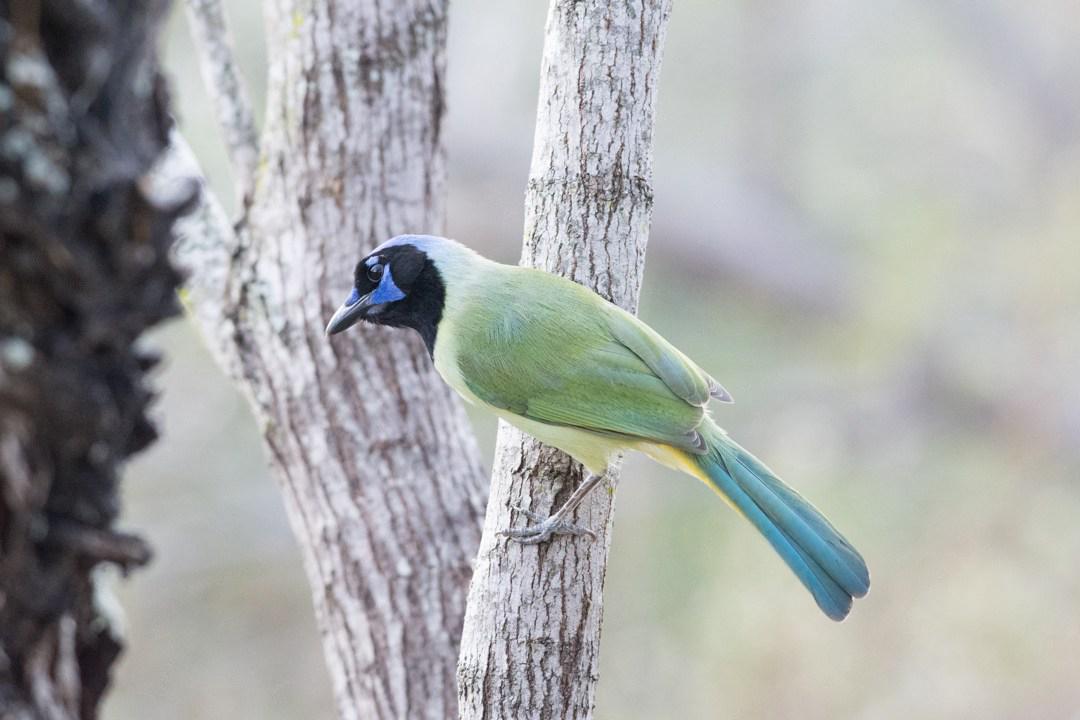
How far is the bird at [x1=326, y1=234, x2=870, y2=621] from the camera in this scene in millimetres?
2807

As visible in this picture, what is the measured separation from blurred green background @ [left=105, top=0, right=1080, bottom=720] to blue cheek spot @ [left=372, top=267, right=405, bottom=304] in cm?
459

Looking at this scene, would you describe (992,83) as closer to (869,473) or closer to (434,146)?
(869,473)

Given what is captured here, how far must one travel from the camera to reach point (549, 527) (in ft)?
8.48

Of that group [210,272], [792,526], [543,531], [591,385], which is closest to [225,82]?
[210,272]

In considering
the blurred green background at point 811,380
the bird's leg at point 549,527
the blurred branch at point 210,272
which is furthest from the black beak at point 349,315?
the blurred green background at point 811,380

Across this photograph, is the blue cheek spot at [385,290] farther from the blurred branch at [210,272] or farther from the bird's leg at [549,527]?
the bird's leg at [549,527]

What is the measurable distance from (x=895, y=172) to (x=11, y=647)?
9904mm

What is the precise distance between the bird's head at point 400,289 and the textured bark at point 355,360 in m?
0.17

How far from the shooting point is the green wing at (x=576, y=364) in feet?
9.35

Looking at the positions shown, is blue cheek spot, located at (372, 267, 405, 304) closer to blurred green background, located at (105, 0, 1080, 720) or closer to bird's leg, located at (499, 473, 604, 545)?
bird's leg, located at (499, 473, 604, 545)

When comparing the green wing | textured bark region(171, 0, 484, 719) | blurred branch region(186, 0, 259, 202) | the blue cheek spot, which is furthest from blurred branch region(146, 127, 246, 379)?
the green wing

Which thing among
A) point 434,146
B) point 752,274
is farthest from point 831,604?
point 752,274

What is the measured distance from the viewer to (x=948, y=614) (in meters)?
7.36

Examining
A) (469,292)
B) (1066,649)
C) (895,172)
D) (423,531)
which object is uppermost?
(469,292)
